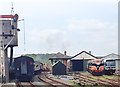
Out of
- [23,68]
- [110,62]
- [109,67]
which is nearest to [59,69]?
[110,62]

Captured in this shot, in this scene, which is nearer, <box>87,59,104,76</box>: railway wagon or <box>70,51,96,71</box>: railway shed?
<box>87,59,104,76</box>: railway wagon

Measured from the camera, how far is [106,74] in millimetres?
44812

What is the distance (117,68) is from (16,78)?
18.3 meters

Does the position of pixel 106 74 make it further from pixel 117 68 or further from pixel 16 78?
pixel 16 78

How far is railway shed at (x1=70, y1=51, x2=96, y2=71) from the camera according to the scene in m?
63.7

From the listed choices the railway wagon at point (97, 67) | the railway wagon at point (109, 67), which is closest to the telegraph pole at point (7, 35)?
the railway wagon at point (97, 67)

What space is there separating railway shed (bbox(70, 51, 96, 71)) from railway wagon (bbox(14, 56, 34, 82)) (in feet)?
87.3

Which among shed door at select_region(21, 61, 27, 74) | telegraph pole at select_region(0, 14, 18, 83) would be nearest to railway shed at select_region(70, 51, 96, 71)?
telegraph pole at select_region(0, 14, 18, 83)

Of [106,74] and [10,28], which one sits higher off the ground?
[10,28]

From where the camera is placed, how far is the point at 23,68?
36.7 m

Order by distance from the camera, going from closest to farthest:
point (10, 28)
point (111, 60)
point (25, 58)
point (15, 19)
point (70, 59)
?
point (25, 58), point (10, 28), point (15, 19), point (111, 60), point (70, 59)

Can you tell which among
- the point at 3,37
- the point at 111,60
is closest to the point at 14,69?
the point at 3,37

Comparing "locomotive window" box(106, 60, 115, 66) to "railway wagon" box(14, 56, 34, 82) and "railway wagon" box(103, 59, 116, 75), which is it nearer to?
"railway wagon" box(103, 59, 116, 75)

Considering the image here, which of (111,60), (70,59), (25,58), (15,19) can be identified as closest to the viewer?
(25,58)
